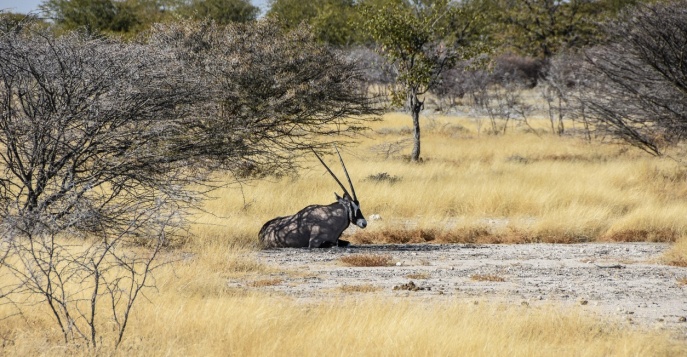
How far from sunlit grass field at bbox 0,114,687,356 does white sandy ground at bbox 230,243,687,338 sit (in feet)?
1.17

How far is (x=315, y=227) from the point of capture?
1105cm

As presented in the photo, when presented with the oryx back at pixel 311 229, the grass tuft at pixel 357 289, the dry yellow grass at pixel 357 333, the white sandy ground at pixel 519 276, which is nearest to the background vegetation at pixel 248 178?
the dry yellow grass at pixel 357 333

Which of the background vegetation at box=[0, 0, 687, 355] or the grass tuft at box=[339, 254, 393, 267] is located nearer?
the background vegetation at box=[0, 0, 687, 355]

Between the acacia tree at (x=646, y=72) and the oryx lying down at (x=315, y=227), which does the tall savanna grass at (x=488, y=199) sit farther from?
the acacia tree at (x=646, y=72)

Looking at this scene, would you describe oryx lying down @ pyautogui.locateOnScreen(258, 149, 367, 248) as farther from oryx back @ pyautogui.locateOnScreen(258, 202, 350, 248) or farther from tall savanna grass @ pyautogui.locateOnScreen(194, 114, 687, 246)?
tall savanna grass @ pyautogui.locateOnScreen(194, 114, 687, 246)

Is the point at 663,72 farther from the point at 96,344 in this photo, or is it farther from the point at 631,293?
the point at 96,344

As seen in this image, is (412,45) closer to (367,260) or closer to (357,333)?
(367,260)

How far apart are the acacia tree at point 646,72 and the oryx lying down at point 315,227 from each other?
7339 millimetres

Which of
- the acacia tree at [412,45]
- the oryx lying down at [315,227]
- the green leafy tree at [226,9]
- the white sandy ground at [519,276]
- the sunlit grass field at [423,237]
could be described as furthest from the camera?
the green leafy tree at [226,9]

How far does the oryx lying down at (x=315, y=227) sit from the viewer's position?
11023 millimetres

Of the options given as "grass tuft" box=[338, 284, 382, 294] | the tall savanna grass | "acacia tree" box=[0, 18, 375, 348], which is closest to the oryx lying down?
the tall savanna grass

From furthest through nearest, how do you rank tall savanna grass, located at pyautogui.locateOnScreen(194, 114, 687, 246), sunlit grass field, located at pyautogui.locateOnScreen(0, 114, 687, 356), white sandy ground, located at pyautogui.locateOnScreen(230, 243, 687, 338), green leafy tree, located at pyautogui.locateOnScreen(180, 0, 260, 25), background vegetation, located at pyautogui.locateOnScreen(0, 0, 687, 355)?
green leafy tree, located at pyautogui.locateOnScreen(180, 0, 260, 25) < tall savanna grass, located at pyautogui.locateOnScreen(194, 114, 687, 246) < white sandy ground, located at pyautogui.locateOnScreen(230, 243, 687, 338) < background vegetation, located at pyautogui.locateOnScreen(0, 0, 687, 355) < sunlit grass field, located at pyautogui.locateOnScreen(0, 114, 687, 356)

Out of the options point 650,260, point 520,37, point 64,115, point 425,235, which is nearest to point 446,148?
point 425,235

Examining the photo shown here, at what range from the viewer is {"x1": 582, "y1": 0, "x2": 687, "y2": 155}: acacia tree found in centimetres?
1541
